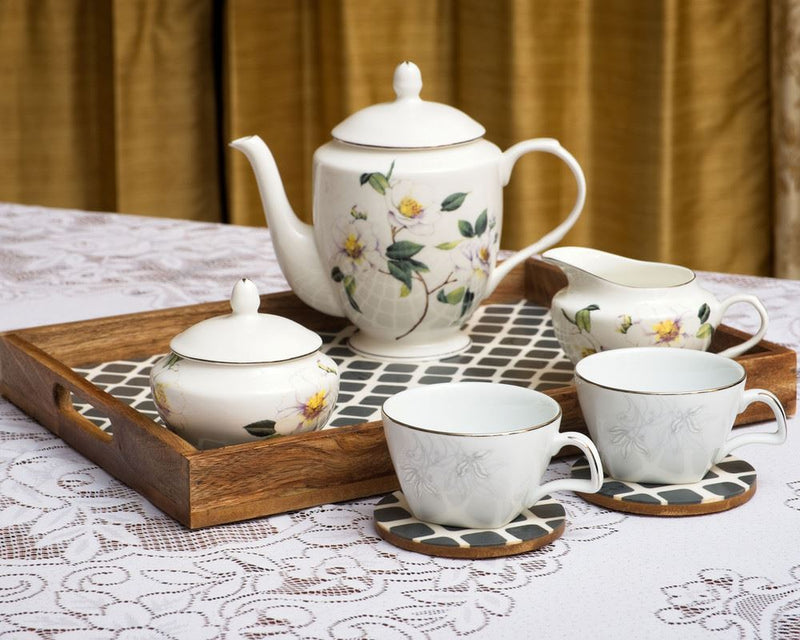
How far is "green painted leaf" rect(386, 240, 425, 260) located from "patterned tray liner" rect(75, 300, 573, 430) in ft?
0.29

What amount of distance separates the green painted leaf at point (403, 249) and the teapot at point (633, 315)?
0.34 feet

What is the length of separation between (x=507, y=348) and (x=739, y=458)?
0.27m

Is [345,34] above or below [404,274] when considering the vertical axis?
above

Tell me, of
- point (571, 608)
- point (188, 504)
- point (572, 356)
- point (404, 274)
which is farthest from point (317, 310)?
point (571, 608)

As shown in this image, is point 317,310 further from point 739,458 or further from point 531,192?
point 531,192

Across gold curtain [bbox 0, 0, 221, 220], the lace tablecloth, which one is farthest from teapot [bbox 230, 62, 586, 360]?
gold curtain [bbox 0, 0, 221, 220]

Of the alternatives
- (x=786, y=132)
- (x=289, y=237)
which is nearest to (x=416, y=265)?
(x=289, y=237)

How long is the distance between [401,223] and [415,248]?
0.02 m

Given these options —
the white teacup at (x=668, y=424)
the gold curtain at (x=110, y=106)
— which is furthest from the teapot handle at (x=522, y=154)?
the gold curtain at (x=110, y=106)

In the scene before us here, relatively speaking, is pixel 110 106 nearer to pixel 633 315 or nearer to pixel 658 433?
pixel 633 315

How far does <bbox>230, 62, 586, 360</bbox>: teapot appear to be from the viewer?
2.85 ft

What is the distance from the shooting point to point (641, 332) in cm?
79

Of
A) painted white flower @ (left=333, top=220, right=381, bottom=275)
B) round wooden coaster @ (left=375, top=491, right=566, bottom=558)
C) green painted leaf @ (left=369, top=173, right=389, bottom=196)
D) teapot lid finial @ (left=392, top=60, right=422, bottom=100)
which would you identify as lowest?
round wooden coaster @ (left=375, top=491, right=566, bottom=558)

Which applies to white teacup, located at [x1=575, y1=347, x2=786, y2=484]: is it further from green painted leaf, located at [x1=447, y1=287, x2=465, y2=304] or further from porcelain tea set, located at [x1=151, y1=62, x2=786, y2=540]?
green painted leaf, located at [x1=447, y1=287, x2=465, y2=304]
